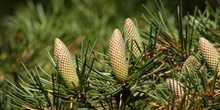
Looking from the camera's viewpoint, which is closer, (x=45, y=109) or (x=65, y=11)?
(x=45, y=109)

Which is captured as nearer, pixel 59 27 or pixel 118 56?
pixel 118 56

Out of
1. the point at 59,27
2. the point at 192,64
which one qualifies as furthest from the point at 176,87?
the point at 59,27

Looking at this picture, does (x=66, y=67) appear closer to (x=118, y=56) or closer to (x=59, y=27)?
(x=118, y=56)

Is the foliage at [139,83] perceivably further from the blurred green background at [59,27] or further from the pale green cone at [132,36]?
the blurred green background at [59,27]

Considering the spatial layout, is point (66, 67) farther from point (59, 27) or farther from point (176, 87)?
point (59, 27)

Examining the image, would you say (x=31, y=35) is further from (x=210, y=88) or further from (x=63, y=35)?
(x=210, y=88)

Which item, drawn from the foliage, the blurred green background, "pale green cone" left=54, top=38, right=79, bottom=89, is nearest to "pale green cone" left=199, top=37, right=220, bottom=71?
the foliage

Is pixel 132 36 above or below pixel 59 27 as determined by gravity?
below

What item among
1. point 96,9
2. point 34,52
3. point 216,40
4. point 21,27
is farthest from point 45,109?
point 96,9
